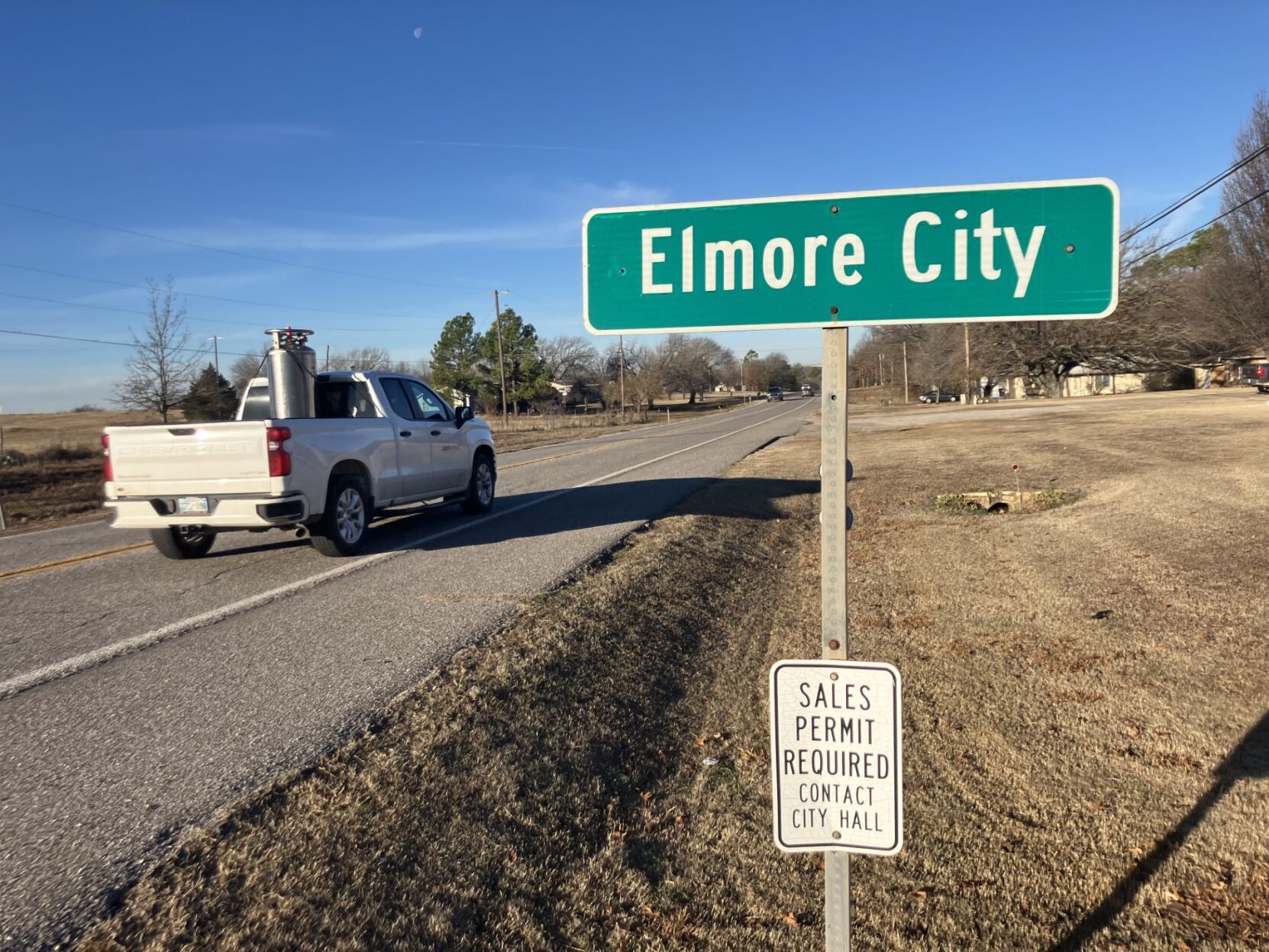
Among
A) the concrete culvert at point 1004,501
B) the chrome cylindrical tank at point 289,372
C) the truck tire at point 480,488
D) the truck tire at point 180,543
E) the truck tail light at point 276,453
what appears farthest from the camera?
the truck tire at point 480,488

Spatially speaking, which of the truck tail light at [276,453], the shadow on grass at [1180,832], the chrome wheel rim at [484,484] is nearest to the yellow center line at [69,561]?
the truck tail light at [276,453]

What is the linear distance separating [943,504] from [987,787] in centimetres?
884

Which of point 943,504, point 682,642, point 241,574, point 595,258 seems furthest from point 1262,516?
point 241,574

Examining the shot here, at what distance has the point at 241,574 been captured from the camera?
809cm

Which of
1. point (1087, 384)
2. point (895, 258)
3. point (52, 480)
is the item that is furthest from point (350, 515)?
point (1087, 384)

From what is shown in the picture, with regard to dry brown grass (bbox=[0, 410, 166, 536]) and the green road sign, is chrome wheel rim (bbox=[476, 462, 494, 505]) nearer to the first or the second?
dry brown grass (bbox=[0, 410, 166, 536])

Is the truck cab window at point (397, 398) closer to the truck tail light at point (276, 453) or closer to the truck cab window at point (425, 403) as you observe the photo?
the truck cab window at point (425, 403)

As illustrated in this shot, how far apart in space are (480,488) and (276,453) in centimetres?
416

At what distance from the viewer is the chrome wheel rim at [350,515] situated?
883 centimetres

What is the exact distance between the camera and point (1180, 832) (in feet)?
11.1

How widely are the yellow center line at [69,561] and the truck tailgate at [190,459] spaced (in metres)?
1.12

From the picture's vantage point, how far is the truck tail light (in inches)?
317

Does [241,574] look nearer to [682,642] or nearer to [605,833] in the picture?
[682,642]

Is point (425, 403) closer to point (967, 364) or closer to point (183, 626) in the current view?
point (183, 626)
